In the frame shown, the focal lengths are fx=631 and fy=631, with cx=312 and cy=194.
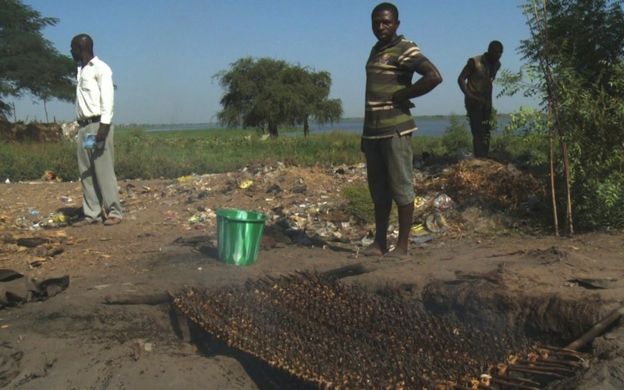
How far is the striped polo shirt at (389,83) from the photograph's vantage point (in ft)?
14.9

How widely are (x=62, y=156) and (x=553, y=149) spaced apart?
30.3ft

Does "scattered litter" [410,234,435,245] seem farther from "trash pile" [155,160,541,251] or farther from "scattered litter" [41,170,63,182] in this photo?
"scattered litter" [41,170,63,182]

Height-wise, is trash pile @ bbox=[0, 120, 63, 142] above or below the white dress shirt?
below

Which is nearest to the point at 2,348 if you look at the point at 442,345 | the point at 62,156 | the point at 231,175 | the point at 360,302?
the point at 360,302

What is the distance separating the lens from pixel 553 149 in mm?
5562

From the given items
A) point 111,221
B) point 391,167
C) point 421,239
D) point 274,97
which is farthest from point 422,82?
point 274,97

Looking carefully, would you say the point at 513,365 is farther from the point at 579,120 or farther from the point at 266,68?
the point at 266,68

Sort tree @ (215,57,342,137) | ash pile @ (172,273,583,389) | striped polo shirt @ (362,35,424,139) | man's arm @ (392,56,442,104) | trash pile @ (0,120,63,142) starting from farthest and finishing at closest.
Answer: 1. tree @ (215,57,342,137)
2. trash pile @ (0,120,63,142)
3. striped polo shirt @ (362,35,424,139)
4. man's arm @ (392,56,442,104)
5. ash pile @ (172,273,583,389)

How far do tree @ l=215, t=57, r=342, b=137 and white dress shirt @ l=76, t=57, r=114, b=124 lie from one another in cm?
2745

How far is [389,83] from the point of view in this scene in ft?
15.0

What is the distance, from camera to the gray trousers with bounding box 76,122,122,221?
6.33 m

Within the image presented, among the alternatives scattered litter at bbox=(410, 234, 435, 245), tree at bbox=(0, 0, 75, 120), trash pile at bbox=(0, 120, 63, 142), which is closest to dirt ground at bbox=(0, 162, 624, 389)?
scattered litter at bbox=(410, 234, 435, 245)

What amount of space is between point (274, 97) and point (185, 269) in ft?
97.2

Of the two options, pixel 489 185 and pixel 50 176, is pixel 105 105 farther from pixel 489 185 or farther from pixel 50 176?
pixel 50 176
